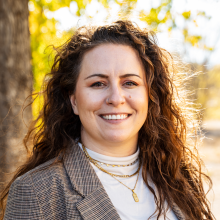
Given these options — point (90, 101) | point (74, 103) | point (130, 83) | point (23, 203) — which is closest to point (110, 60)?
point (130, 83)

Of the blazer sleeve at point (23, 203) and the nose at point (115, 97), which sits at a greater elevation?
the nose at point (115, 97)

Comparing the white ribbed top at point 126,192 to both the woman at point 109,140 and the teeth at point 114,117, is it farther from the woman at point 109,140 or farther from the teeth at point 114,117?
the teeth at point 114,117

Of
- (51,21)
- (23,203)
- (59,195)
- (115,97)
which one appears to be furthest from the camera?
(51,21)

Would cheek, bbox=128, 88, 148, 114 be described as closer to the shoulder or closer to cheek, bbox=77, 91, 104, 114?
cheek, bbox=77, 91, 104, 114

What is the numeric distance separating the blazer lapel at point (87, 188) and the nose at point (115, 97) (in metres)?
0.49

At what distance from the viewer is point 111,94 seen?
2033mm

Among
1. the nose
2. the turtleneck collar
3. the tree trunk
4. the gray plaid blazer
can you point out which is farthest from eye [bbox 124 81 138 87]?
the tree trunk

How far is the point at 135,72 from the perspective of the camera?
6.98 ft

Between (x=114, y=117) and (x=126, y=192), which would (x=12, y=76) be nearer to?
(x=114, y=117)

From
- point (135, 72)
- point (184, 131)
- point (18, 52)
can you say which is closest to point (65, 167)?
point (135, 72)

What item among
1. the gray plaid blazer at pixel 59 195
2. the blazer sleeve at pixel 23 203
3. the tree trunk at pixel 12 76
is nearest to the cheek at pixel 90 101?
the gray plaid blazer at pixel 59 195

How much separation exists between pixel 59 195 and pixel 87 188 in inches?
8.2

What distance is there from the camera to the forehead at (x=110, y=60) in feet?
6.73

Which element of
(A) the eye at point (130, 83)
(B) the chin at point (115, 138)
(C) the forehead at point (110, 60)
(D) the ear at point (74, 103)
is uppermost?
(C) the forehead at point (110, 60)
